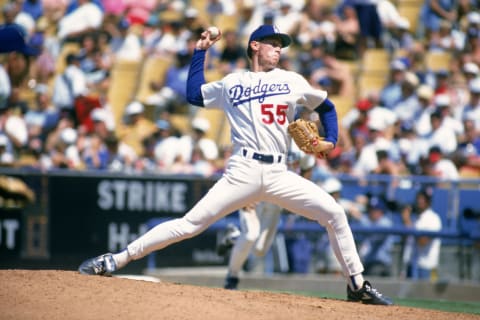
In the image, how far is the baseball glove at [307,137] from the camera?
24.3ft

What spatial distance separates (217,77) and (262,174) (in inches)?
319

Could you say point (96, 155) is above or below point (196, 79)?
below

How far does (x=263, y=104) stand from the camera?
7.46 metres

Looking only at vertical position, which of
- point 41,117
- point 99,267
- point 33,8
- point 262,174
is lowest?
point 99,267

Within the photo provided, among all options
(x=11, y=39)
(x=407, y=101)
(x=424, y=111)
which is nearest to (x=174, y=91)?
(x=407, y=101)

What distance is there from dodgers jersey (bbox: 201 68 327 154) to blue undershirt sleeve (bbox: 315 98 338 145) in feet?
0.23

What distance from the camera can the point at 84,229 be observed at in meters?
→ 13.4

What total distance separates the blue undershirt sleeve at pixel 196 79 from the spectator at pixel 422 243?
188 inches

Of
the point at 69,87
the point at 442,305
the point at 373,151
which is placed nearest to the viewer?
the point at 442,305

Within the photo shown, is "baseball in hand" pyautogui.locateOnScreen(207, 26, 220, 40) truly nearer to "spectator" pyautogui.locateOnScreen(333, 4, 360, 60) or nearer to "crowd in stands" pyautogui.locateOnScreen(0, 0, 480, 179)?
"crowd in stands" pyautogui.locateOnScreen(0, 0, 480, 179)

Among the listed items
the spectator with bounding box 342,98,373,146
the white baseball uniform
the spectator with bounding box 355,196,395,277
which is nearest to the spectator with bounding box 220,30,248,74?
the spectator with bounding box 342,98,373,146

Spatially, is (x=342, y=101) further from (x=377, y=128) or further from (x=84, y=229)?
(x=84, y=229)

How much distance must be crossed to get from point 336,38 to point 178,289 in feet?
28.5

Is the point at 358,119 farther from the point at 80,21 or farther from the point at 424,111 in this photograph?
the point at 80,21
